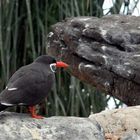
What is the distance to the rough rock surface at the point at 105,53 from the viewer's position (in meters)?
2.02

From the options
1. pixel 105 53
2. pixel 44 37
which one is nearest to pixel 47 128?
pixel 105 53

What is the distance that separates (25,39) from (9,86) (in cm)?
143

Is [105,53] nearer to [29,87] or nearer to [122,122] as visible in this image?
[122,122]

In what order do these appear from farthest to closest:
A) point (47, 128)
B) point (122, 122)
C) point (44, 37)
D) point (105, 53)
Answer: point (44, 37) < point (105, 53) < point (122, 122) < point (47, 128)

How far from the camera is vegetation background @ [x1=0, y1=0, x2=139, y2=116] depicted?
2996 mm

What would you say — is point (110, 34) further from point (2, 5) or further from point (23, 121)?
point (2, 5)

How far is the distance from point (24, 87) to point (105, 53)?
444mm

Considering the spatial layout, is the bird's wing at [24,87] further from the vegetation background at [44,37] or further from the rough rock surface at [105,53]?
the vegetation background at [44,37]

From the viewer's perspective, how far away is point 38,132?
1.65m

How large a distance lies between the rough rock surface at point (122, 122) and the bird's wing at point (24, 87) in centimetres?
20

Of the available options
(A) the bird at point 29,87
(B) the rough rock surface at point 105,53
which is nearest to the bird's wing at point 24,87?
(A) the bird at point 29,87

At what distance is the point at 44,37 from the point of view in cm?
306

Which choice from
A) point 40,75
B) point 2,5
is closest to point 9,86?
point 40,75

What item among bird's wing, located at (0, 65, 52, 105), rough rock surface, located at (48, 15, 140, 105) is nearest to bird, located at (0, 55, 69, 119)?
bird's wing, located at (0, 65, 52, 105)
